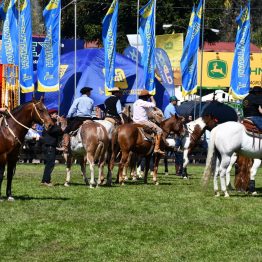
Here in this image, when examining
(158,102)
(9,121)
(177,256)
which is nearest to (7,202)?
(9,121)

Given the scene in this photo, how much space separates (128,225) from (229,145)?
6605 millimetres

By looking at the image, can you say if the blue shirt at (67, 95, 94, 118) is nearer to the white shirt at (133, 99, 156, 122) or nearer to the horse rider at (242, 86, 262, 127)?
the white shirt at (133, 99, 156, 122)

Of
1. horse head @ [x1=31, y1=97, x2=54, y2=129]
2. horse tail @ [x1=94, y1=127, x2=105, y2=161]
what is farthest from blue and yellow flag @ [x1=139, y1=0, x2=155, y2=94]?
horse head @ [x1=31, y1=97, x2=54, y2=129]

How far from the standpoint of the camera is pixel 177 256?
44.7ft

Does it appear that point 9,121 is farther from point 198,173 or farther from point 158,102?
point 158,102

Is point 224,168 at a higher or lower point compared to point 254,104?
lower

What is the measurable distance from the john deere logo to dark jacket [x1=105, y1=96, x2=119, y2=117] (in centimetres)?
Result: 4132

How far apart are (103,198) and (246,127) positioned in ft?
12.1

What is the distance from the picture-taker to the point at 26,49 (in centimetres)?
3794

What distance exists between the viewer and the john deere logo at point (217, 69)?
224 feet

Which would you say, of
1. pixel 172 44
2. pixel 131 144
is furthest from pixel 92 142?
pixel 172 44

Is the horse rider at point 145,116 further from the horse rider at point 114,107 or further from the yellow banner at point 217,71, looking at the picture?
the yellow banner at point 217,71

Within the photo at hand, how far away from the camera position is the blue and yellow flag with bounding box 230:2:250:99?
134ft

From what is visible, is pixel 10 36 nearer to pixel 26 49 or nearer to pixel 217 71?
pixel 26 49
